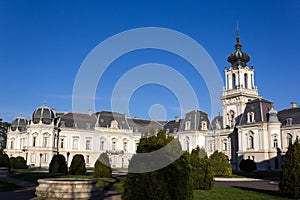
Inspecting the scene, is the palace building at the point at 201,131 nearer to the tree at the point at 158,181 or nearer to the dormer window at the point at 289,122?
the dormer window at the point at 289,122

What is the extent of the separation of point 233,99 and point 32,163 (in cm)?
3741

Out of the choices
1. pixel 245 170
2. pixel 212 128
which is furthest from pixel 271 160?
pixel 212 128

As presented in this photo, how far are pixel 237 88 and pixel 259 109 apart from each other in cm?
889

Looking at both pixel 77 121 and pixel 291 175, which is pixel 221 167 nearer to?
pixel 291 175

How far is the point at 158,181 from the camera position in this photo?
10984mm

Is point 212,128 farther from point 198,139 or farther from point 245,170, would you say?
point 245,170

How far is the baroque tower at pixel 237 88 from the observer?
59.4 meters

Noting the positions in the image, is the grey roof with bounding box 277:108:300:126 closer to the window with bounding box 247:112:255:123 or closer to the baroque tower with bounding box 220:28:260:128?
the window with bounding box 247:112:255:123

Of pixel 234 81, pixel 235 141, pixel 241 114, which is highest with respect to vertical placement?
pixel 234 81

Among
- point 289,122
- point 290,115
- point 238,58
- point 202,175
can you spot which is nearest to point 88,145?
point 238,58

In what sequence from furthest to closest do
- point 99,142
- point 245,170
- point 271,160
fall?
point 99,142 → point 271,160 → point 245,170

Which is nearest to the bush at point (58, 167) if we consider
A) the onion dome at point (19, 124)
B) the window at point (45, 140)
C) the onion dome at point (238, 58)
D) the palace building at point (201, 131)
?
the palace building at point (201, 131)

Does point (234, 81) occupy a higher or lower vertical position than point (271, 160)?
higher

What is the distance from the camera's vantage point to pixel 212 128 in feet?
201
